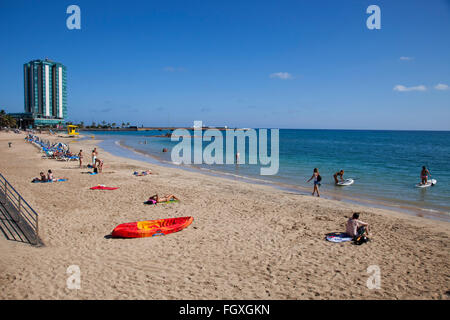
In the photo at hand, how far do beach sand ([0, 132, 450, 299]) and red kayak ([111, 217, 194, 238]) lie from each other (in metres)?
0.21

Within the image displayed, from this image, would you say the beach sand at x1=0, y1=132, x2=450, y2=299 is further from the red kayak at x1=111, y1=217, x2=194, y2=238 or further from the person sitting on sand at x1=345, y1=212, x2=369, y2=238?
the person sitting on sand at x1=345, y1=212, x2=369, y2=238

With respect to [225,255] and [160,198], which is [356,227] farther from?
[160,198]

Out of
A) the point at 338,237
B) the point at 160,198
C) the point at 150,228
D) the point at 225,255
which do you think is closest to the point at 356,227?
the point at 338,237

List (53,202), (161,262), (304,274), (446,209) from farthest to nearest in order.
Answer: (446,209) → (53,202) → (161,262) → (304,274)

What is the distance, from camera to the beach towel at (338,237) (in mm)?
7590

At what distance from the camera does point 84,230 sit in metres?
8.06

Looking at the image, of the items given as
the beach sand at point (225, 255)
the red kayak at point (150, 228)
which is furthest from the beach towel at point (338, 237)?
the red kayak at point (150, 228)

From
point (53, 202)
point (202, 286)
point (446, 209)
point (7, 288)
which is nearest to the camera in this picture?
point (7, 288)

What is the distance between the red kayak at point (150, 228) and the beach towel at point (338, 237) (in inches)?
168

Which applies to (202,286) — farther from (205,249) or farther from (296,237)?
(296,237)

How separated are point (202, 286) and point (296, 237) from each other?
372 cm

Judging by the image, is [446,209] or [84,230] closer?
[84,230]

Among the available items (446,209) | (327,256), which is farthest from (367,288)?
(446,209)

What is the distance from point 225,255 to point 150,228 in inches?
105
